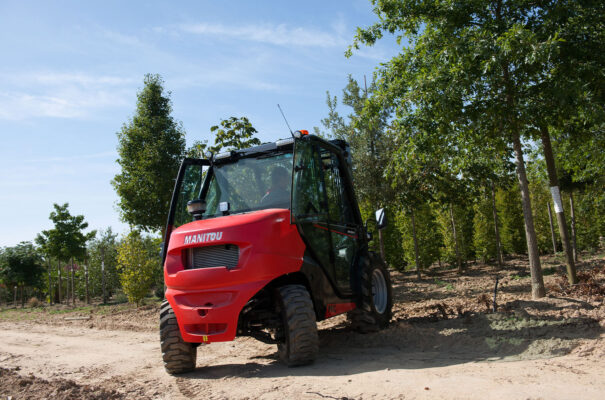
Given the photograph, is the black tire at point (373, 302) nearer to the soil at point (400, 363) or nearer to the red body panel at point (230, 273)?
the soil at point (400, 363)

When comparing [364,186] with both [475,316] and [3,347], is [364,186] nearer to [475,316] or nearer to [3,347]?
[475,316]

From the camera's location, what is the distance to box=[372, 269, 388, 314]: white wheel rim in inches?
293

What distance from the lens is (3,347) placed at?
9.77m

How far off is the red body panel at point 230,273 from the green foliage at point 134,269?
13589mm

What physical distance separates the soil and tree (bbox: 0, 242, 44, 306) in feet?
107

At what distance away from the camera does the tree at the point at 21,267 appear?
36.6 m

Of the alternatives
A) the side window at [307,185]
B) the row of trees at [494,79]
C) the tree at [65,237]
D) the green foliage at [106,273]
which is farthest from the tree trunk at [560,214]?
the green foliage at [106,273]

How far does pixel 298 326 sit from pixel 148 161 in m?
11.9

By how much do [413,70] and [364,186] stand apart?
23.4 ft

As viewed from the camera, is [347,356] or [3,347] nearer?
[347,356]

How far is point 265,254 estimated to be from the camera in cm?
512

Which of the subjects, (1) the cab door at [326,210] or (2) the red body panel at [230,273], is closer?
(2) the red body panel at [230,273]

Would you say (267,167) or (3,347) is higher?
(267,167)

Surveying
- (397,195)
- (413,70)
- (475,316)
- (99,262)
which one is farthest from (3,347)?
(99,262)
